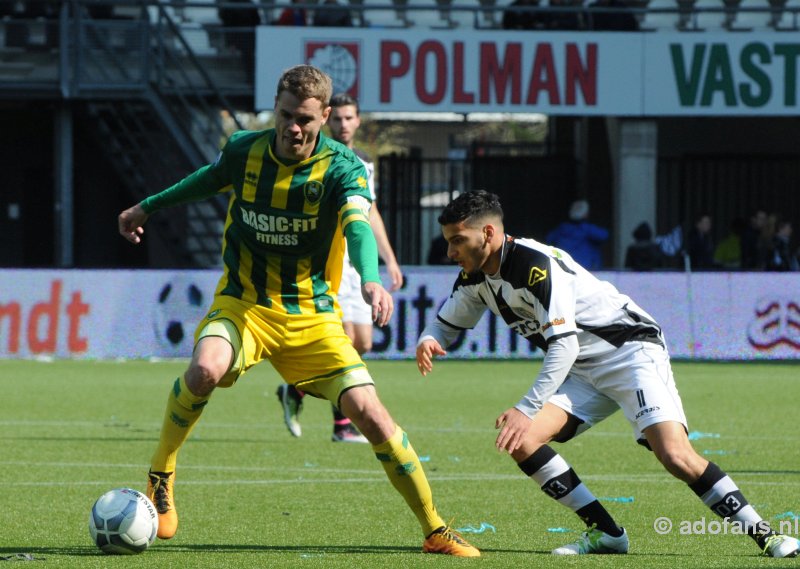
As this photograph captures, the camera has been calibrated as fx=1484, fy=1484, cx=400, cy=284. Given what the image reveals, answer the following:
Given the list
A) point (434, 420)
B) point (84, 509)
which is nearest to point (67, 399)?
point (434, 420)

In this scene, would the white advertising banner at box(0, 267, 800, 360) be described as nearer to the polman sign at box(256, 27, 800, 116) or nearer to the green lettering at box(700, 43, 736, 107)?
the polman sign at box(256, 27, 800, 116)

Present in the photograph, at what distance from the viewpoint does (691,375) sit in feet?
55.0

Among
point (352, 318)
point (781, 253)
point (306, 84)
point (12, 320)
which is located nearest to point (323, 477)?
point (352, 318)

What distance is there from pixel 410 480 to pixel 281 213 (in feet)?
4.13

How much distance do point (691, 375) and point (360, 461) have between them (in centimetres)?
836

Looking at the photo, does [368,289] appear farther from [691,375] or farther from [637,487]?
[691,375]

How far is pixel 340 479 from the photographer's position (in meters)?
8.34

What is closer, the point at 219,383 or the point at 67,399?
the point at 219,383

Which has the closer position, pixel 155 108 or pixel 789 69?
pixel 155 108

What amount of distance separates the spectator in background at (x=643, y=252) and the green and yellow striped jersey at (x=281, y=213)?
49.2 ft

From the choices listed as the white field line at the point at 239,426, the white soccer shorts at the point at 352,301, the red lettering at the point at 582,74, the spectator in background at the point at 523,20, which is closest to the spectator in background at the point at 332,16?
the spectator in background at the point at 523,20

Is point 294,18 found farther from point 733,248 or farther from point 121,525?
point 121,525

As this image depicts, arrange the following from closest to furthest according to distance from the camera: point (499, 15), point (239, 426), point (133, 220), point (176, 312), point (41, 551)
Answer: point (41, 551) < point (133, 220) < point (239, 426) < point (176, 312) < point (499, 15)

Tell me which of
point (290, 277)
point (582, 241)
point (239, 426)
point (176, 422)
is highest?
point (290, 277)
